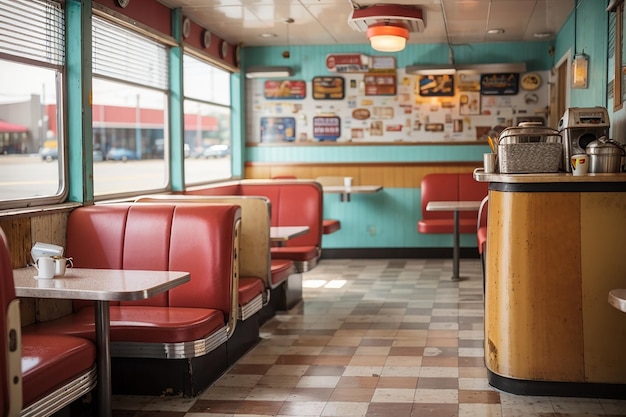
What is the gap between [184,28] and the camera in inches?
319

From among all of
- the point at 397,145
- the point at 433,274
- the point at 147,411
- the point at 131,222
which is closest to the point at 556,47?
the point at 397,145

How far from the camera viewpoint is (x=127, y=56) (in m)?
6.89

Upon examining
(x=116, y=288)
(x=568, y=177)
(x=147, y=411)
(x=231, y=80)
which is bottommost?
(x=147, y=411)

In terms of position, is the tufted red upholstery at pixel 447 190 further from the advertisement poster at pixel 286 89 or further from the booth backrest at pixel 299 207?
the booth backrest at pixel 299 207

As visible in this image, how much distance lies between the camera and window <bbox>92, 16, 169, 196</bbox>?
6.42 m

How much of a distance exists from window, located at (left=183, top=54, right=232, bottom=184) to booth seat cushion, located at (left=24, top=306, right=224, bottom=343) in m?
3.97

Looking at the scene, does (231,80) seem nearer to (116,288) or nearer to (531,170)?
(531,170)

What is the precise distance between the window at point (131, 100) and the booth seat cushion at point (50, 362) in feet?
8.31

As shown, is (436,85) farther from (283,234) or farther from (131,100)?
(283,234)

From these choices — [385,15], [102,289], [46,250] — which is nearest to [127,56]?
[385,15]

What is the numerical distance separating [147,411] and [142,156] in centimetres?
607

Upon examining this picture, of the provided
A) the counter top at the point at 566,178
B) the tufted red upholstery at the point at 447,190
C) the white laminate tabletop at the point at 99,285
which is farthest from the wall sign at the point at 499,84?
the white laminate tabletop at the point at 99,285

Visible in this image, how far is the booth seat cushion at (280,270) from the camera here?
20.5 feet

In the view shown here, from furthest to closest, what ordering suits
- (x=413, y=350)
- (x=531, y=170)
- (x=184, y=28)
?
(x=184, y=28) → (x=413, y=350) → (x=531, y=170)
